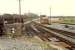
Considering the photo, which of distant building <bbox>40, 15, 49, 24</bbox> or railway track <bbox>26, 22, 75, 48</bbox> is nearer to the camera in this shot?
railway track <bbox>26, 22, 75, 48</bbox>

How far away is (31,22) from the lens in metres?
3.35

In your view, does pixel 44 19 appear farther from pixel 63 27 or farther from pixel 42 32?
pixel 63 27

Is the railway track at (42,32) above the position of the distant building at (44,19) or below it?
below

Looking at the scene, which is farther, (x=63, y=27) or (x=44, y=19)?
(x=44, y=19)

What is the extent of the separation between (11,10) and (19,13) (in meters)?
0.17

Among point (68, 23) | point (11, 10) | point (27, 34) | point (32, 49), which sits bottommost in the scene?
point (32, 49)

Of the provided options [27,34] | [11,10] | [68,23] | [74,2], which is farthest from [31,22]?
[74,2]

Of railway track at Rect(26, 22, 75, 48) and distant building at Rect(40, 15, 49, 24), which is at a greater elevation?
distant building at Rect(40, 15, 49, 24)

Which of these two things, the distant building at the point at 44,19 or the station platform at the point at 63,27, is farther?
the distant building at the point at 44,19

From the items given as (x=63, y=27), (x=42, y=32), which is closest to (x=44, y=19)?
(x=42, y=32)

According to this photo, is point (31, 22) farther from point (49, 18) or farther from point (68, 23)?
point (68, 23)

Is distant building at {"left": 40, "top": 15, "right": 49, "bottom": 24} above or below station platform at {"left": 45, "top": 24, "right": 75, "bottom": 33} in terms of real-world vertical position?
above

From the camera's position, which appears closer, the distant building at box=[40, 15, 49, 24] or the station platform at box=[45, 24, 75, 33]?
the station platform at box=[45, 24, 75, 33]

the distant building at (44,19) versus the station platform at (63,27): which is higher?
the distant building at (44,19)
